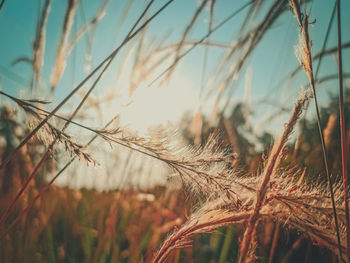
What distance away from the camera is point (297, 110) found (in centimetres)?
47

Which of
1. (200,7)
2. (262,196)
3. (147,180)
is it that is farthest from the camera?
(147,180)

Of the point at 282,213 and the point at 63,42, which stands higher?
the point at 63,42

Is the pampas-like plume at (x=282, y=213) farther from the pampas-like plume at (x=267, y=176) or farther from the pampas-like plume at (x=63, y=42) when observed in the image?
the pampas-like plume at (x=63, y=42)

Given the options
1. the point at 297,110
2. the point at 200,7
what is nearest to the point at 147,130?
the point at 297,110

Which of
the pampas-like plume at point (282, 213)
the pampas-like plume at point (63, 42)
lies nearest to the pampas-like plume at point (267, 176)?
the pampas-like plume at point (282, 213)

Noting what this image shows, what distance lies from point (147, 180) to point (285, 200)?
1.58 m

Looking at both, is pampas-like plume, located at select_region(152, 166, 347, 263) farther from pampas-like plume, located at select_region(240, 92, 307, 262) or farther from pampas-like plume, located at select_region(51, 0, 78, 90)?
pampas-like plume, located at select_region(51, 0, 78, 90)

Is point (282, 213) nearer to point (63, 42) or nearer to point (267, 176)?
point (267, 176)

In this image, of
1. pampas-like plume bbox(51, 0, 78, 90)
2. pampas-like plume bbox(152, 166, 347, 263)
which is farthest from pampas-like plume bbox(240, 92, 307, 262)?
pampas-like plume bbox(51, 0, 78, 90)

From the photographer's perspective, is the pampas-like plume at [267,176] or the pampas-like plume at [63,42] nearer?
the pampas-like plume at [267,176]

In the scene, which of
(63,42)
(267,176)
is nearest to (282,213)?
(267,176)

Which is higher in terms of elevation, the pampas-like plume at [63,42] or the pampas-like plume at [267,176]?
the pampas-like plume at [63,42]

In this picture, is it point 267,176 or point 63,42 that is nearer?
point 267,176

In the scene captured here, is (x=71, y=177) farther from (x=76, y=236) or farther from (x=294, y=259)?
(x=294, y=259)
